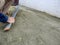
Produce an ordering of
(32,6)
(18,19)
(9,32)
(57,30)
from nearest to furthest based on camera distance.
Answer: (9,32), (57,30), (18,19), (32,6)

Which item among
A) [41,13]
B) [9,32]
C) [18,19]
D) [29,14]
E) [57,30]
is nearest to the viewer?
[9,32]

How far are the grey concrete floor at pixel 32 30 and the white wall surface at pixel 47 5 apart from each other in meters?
0.08

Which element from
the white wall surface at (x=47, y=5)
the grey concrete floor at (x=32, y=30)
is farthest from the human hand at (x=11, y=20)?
the white wall surface at (x=47, y=5)

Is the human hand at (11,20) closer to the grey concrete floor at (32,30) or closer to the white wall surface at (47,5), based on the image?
the grey concrete floor at (32,30)

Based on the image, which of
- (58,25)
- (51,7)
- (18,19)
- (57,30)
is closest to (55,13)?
(51,7)

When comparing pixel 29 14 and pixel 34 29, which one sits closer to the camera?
pixel 34 29

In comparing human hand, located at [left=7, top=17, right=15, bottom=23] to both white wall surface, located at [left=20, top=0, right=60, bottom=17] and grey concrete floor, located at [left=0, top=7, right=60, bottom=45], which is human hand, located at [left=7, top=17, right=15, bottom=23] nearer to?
grey concrete floor, located at [left=0, top=7, right=60, bottom=45]

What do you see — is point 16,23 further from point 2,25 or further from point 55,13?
point 55,13

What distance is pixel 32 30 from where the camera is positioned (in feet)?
4.44

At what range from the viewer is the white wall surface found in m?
1.68

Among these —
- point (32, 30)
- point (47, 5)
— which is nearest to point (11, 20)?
point (32, 30)

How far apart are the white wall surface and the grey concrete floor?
0.08 m

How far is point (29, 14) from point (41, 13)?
0.18 m

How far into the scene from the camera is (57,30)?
141 centimetres
